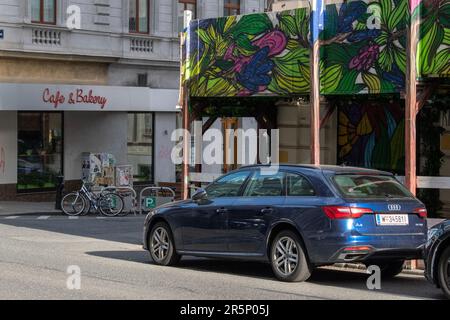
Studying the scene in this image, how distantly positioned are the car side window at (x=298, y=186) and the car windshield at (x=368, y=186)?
36 centimetres

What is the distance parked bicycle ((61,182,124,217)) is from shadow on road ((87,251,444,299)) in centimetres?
1092

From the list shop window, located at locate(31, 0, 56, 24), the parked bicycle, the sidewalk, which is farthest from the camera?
shop window, located at locate(31, 0, 56, 24)

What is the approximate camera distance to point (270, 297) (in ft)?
33.8

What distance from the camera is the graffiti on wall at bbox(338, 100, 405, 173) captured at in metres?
18.6

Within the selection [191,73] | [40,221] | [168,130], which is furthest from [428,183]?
[168,130]

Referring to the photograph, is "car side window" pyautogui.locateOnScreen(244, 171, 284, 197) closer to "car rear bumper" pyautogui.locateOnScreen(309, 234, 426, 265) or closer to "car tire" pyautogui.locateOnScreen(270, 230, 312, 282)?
"car tire" pyautogui.locateOnScreen(270, 230, 312, 282)

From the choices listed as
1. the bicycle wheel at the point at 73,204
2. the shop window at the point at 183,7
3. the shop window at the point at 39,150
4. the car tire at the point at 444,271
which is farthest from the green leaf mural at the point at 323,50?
the shop window at the point at 183,7

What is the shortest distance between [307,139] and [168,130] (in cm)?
1435

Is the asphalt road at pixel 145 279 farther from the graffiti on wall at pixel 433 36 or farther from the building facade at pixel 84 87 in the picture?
the building facade at pixel 84 87

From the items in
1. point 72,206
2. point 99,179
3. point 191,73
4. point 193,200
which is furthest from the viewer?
point 99,179

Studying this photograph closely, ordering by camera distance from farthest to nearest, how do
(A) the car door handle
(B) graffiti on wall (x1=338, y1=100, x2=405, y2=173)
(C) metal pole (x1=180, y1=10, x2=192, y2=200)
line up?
1. (B) graffiti on wall (x1=338, y1=100, x2=405, y2=173)
2. (C) metal pole (x1=180, y1=10, x2=192, y2=200)
3. (A) the car door handle

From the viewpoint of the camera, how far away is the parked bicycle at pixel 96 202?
26.2 metres

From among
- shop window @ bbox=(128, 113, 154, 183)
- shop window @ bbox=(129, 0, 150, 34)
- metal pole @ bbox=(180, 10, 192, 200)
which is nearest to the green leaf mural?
metal pole @ bbox=(180, 10, 192, 200)
